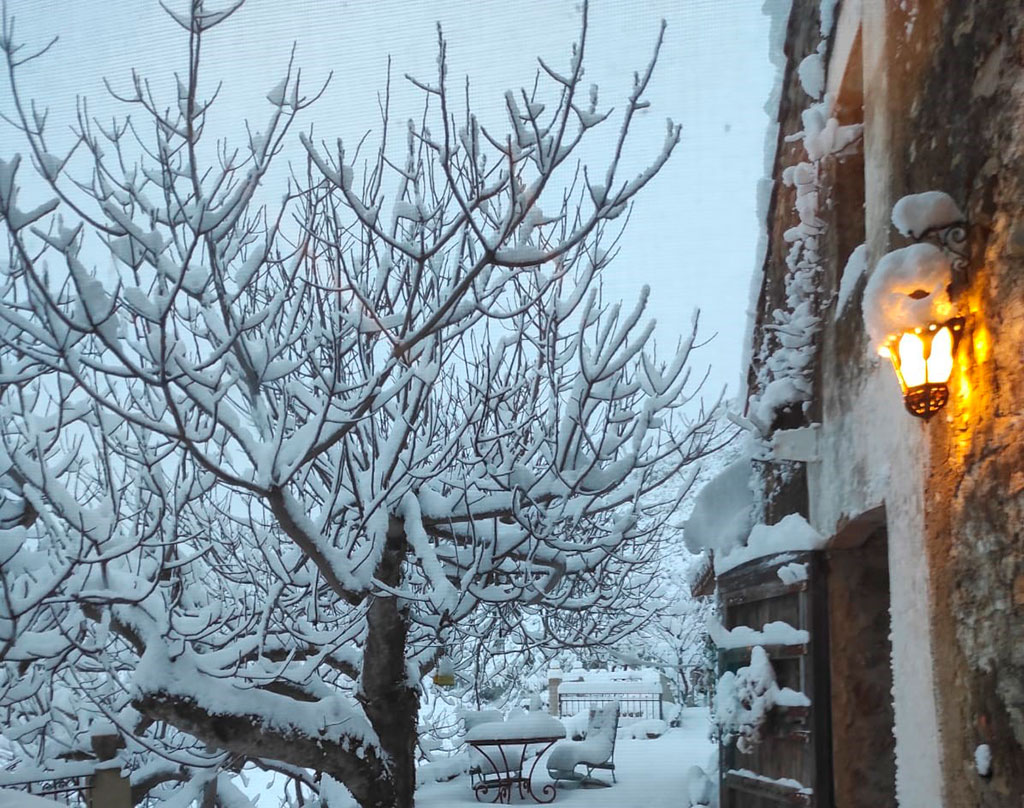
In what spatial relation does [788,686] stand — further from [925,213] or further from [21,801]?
[21,801]

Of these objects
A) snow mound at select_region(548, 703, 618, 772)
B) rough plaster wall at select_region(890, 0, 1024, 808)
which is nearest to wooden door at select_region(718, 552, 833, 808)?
rough plaster wall at select_region(890, 0, 1024, 808)

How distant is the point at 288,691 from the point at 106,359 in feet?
8.43

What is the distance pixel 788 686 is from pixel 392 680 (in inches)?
87.1

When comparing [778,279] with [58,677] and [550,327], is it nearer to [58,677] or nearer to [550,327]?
[550,327]

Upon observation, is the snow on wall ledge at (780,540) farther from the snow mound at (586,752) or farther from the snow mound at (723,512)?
the snow mound at (586,752)

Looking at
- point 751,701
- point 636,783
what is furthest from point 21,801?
point 636,783

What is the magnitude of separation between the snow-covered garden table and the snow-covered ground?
0.60ft

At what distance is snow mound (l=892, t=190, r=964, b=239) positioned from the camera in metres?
2.59

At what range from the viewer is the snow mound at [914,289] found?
101 inches

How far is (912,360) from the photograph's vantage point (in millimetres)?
2615

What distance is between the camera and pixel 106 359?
5895 millimetres

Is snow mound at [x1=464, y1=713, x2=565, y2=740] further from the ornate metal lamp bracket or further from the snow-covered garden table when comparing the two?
the ornate metal lamp bracket

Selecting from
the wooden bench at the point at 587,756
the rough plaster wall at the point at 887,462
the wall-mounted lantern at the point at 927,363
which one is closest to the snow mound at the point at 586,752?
the wooden bench at the point at 587,756

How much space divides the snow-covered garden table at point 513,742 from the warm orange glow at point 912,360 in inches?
282
